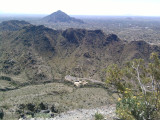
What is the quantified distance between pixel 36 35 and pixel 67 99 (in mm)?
61926

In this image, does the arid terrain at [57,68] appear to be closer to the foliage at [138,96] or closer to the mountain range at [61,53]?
the mountain range at [61,53]

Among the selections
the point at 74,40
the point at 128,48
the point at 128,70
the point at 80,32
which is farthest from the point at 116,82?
the point at 80,32

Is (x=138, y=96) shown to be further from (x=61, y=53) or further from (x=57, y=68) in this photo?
(x=61, y=53)

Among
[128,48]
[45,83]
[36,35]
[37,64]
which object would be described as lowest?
[45,83]

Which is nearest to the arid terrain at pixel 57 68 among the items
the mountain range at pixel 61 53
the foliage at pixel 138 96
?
the mountain range at pixel 61 53

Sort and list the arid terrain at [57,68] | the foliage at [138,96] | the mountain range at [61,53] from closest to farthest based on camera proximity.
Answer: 1. the foliage at [138,96]
2. the arid terrain at [57,68]
3. the mountain range at [61,53]

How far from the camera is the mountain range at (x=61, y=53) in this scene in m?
63.1

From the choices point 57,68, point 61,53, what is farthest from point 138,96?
point 61,53

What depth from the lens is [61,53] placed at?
81.6m

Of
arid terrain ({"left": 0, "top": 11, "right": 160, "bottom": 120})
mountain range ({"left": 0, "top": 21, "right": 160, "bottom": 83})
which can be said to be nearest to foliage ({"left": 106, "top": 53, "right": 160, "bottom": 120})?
arid terrain ({"left": 0, "top": 11, "right": 160, "bottom": 120})

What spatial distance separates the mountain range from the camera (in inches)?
2484

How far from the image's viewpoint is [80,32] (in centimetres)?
9894

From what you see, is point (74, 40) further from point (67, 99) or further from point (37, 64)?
point (67, 99)

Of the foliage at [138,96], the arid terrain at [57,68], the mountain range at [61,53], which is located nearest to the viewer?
the foliage at [138,96]
